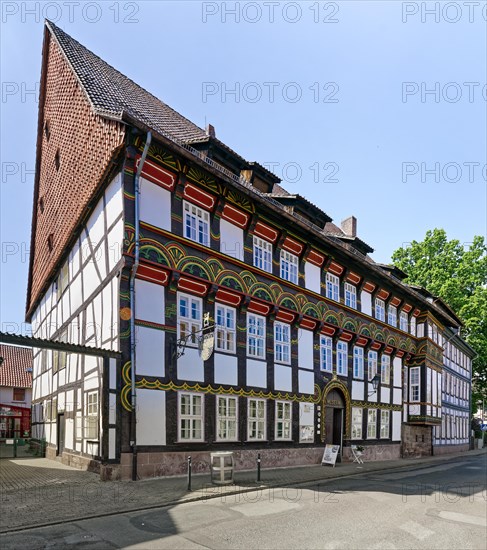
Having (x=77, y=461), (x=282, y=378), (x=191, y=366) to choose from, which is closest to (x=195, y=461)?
(x=191, y=366)

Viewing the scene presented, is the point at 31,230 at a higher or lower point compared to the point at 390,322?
higher

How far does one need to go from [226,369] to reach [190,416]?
2.33m

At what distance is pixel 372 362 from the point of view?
95.6ft

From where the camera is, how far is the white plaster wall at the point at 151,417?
1558 cm

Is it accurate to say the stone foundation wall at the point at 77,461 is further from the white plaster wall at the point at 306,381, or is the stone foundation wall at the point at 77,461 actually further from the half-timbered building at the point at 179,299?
the white plaster wall at the point at 306,381

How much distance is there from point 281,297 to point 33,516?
43.7 ft

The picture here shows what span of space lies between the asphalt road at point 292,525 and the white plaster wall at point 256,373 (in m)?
5.69

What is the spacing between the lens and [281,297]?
21.8 m

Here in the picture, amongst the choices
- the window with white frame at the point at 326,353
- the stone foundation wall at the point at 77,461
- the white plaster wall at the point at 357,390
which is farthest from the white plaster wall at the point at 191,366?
the white plaster wall at the point at 357,390

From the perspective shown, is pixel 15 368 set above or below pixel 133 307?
below

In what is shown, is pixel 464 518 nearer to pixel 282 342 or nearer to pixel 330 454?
pixel 330 454

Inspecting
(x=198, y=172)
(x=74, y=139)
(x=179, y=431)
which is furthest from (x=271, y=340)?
(x=74, y=139)

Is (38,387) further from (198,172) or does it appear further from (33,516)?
(33,516)

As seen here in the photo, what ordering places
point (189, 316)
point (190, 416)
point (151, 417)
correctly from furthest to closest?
point (189, 316), point (190, 416), point (151, 417)
